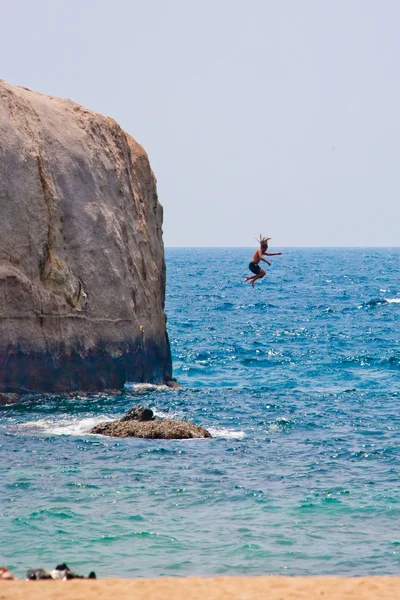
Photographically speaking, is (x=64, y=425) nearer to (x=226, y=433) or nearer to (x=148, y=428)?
(x=148, y=428)

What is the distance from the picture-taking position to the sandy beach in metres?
13.7

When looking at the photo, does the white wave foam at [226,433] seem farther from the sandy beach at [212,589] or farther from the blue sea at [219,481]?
the sandy beach at [212,589]

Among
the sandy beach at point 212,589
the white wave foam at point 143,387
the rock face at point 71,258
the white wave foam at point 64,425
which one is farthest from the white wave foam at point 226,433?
the sandy beach at point 212,589

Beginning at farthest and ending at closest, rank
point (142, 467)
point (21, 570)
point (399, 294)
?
1. point (399, 294)
2. point (142, 467)
3. point (21, 570)

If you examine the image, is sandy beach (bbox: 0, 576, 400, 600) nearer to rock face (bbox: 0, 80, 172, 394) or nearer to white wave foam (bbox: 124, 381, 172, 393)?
rock face (bbox: 0, 80, 172, 394)

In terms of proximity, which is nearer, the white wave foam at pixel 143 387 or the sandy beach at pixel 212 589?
the sandy beach at pixel 212 589

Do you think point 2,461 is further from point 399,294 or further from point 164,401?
point 399,294

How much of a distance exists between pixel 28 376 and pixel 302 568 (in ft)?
50.0

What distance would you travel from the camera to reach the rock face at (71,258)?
97.2 ft

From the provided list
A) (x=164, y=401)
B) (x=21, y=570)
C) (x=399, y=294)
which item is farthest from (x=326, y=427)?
(x=399, y=294)

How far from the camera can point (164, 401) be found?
31656mm

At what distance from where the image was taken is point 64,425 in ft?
86.9

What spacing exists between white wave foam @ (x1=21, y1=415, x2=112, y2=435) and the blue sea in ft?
0.18

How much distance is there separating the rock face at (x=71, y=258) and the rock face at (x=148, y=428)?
4734mm
